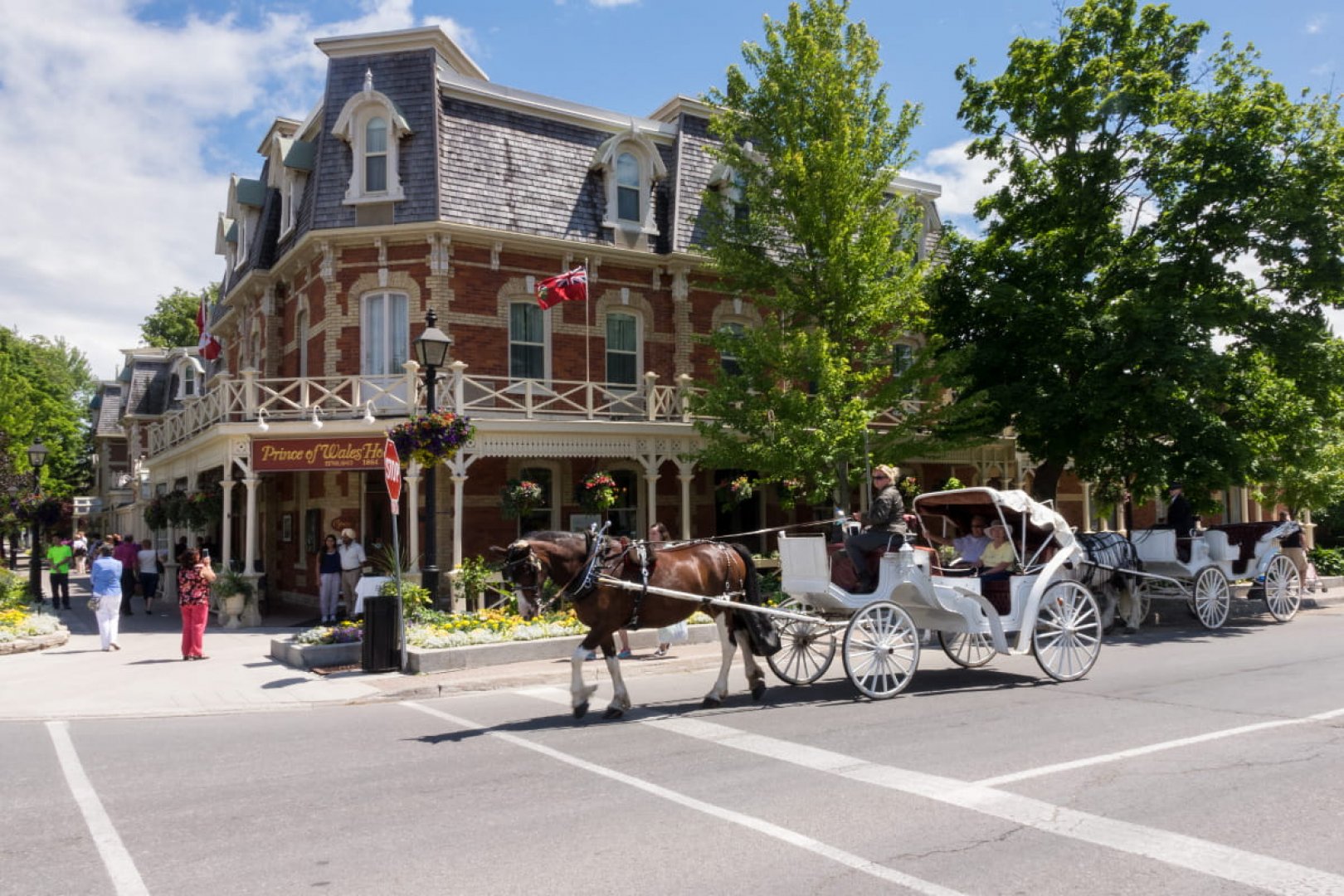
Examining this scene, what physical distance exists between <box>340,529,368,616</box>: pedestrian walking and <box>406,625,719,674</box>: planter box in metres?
6.71

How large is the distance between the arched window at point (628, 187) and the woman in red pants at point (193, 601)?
1212 cm

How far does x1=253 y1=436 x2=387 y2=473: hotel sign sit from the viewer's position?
1830 cm

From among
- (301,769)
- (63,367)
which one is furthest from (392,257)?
(63,367)

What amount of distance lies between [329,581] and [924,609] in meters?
12.4

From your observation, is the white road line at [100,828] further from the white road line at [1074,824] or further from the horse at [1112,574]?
the horse at [1112,574]

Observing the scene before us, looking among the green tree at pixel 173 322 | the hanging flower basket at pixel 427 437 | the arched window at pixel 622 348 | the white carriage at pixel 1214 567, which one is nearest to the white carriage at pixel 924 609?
the white carriage at pixel 1214 567

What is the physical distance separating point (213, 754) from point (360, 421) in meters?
10.8

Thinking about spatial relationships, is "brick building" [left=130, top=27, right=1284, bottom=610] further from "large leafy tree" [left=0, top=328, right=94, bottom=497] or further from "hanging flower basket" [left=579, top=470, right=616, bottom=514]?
"large leafy tree" [left=0, top=328, right=94, bottom=497]

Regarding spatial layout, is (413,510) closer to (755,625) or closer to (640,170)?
(640,170)

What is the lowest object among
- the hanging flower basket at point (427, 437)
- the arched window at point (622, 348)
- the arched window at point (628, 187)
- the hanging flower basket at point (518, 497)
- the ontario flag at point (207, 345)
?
the hanging flower basket at point (518, 497)

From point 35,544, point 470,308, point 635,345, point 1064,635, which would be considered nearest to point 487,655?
point 1064,635

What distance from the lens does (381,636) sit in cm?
1217

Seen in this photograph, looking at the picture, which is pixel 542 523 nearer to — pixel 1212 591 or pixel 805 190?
pixel 805 190

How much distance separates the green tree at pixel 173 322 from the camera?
183 ft
